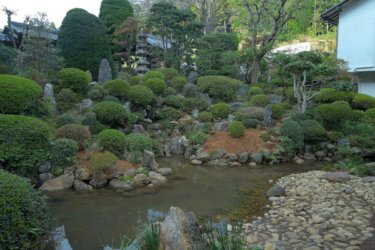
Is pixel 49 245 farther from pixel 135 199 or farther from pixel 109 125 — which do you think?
pixel 109 125

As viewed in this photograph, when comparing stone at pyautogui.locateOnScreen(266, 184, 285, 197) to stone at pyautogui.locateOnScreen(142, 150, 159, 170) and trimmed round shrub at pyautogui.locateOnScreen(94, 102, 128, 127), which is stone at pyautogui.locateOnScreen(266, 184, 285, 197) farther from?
trimmed round shrub at pyautogui.locateOnScreen(94, 102, 128, 127)

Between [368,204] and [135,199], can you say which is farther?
[135,199]

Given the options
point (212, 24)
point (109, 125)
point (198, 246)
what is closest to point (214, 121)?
point (109, 125)

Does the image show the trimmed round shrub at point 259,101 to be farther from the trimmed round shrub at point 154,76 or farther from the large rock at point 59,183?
the large rock at point 59,183

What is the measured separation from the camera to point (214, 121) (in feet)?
49.5

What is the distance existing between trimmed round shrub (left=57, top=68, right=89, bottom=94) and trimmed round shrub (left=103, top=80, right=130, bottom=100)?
92 cm

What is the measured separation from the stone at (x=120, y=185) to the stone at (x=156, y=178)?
736 mm

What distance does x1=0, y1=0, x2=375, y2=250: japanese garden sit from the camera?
209 inches

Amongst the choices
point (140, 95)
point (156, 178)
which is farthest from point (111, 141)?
point (140, 95)

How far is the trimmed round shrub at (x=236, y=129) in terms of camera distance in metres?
12.9

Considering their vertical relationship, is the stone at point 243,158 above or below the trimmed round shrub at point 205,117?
below

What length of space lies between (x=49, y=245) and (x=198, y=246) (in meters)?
2.91

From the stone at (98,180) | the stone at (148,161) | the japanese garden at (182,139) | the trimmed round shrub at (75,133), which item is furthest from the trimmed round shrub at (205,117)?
the stone at (98,180)

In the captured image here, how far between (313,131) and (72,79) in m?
9.75
